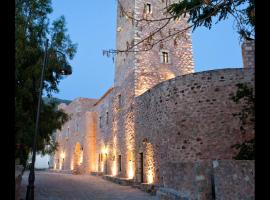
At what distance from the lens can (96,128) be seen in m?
27.2

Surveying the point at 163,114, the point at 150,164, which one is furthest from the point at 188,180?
the point at 150,164

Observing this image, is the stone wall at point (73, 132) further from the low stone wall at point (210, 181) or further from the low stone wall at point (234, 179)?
the low stone wall at point (234, 179)

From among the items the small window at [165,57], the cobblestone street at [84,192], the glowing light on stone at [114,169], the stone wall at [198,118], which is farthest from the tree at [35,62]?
the glowing light on stone at [114,169]

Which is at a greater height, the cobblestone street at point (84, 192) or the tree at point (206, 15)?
the tree at point (206, 15)

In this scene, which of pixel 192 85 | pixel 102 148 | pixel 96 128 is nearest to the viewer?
pixel 192 85

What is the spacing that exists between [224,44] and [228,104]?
152 meters

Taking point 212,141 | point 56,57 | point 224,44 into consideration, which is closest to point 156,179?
point 212,141

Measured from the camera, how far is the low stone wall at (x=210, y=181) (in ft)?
9.00

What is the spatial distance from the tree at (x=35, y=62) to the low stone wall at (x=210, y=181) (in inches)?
237

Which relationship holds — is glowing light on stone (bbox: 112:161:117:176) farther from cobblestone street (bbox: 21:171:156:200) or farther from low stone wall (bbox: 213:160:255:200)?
low stone wall (bbox: 213:160:255:200)

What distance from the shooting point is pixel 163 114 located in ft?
44.5

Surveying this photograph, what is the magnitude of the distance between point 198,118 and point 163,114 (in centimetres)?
199

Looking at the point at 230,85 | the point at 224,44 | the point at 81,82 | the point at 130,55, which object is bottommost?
the point at 230,85
